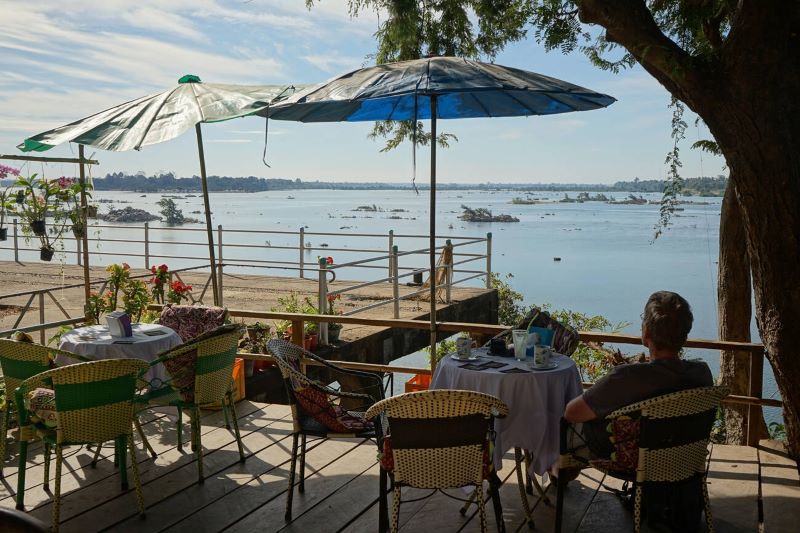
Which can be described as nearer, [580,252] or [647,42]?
[647,42]

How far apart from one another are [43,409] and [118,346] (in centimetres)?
72

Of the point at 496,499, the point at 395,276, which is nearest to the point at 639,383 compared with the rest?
the point at 496,499

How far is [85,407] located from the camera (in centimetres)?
333

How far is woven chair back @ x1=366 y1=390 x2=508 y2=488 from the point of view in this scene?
2727 mm

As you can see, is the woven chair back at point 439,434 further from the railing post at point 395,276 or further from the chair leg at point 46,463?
the railing post at point 395,276

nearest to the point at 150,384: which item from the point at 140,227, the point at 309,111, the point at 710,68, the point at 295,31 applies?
the point at 309,111

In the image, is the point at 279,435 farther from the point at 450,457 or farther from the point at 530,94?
the point at 530,94

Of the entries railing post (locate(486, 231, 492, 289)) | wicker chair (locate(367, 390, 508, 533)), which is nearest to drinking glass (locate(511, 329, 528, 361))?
wicker chair (locate(367, 390, 508, 533))

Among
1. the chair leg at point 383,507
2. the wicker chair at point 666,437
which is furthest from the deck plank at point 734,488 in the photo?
the chair leg at point 383,507

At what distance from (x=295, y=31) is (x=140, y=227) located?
22.5ft

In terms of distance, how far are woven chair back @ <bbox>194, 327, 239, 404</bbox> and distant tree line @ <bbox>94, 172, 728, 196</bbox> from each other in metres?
1.40

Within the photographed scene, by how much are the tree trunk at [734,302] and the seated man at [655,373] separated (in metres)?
4.34

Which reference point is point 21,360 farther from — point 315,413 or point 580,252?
point 580,252

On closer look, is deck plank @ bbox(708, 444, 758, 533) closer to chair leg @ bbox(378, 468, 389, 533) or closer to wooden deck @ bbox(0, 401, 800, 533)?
wooden deck @ bbox(0, 401, 800, 533)
